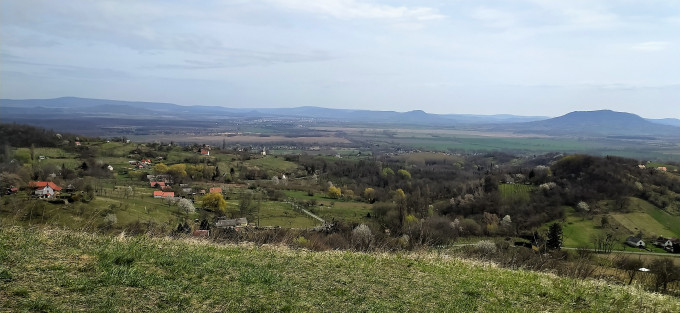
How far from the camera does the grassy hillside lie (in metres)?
5.18

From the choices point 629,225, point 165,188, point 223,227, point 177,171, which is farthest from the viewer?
point 177,171

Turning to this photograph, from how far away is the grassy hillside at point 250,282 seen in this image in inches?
204

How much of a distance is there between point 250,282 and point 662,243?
4417 cm

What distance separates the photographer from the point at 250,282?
20.4ft

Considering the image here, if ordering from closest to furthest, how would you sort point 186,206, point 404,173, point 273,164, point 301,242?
point 301,242 < point 186,206 < point 404,173 < point 273,164

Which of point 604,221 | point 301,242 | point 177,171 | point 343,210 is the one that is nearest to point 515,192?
point 604,221

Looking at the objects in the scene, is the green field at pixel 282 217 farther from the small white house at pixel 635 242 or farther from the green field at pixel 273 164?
the green field at pixel 273 164

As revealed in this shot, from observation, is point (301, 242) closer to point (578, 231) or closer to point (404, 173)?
point (578, 231)

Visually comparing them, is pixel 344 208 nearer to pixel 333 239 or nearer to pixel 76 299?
pixel 333 239

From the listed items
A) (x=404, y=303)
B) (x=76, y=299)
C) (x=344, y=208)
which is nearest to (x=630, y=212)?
(x=344, y=208)

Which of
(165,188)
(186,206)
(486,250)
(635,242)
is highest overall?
(486,250)

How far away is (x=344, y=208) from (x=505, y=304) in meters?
56.6

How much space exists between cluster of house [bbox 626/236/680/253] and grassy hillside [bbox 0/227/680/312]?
36372 millimetres

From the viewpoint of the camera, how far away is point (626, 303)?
22.5ft
